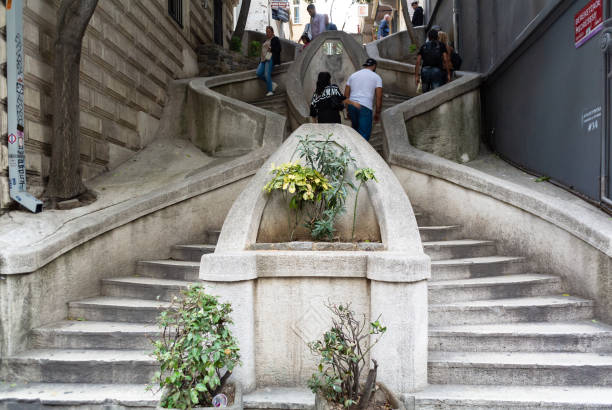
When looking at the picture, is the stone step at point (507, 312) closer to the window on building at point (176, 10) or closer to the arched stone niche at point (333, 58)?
the arched stone niche at point (333, 58)

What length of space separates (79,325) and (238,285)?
211 cm

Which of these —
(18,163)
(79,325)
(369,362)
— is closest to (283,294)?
(369,362)

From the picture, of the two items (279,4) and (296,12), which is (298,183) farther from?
(296,12)

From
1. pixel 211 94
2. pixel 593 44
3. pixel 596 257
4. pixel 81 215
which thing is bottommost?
pixel 596 257

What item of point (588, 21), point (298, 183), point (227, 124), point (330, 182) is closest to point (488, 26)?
point (588, 21)

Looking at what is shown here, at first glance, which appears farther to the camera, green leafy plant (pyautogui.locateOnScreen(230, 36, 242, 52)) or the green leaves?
green leafy plant (pyautogui.locateOnScreen(230, 36, 242, 52))

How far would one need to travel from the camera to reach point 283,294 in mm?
3834

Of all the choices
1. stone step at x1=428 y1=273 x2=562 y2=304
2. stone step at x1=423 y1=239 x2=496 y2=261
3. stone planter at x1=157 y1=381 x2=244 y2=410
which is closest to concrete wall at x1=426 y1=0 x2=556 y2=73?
stone step at x1=423 y1=239 x2=496 y2=261

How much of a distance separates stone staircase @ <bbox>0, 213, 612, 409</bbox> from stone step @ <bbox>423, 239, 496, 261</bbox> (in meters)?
0.21

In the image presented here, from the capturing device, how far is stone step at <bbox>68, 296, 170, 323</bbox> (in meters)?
4.75

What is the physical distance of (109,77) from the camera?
8430mm

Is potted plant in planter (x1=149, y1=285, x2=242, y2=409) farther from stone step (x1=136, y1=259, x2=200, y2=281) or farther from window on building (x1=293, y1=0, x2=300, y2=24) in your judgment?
window on building (x1=293, y1=0, x2=300, y2=24)

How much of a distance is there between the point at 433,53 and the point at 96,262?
25.4 ft

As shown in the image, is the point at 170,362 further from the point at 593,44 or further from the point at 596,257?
the point at 593,44
